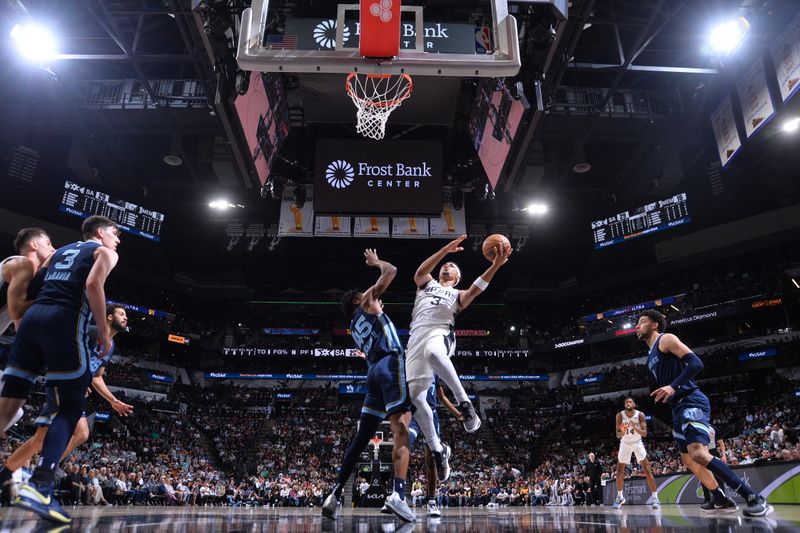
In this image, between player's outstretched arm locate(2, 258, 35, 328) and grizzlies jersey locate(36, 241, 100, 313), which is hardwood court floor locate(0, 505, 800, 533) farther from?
player's outstretched arm locate(2, 258, 35, 328)

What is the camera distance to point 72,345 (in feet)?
11.2

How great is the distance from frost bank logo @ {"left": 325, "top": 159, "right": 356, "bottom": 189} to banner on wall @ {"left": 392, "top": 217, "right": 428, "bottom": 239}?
317 cm

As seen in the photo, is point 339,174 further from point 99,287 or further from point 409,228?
point 99,287

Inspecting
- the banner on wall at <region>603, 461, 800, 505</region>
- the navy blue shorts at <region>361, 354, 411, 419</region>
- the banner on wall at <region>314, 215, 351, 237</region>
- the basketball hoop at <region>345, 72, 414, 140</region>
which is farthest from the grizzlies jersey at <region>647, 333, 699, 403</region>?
the banner on wall at <region>314, 215, 351, 237</region>

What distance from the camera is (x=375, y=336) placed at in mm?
4957

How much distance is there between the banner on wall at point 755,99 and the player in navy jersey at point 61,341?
39.2ft

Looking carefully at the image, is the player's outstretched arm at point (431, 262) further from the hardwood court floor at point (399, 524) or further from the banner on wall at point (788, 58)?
the banner on wall at point (788, 58)

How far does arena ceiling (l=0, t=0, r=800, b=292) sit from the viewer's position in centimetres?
1087

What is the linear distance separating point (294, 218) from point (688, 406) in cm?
1365

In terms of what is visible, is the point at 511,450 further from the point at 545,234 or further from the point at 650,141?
the point at 650,141

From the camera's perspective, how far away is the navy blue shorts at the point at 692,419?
515 cm

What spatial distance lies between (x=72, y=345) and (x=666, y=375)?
5334 millimetres

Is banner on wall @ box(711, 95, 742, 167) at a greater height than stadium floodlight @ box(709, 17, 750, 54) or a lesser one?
lesser

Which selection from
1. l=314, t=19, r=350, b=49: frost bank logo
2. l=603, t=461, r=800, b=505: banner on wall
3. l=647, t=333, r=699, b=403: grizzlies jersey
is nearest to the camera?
l=647, t=333, r=699, b=403: grizzlies jersey
